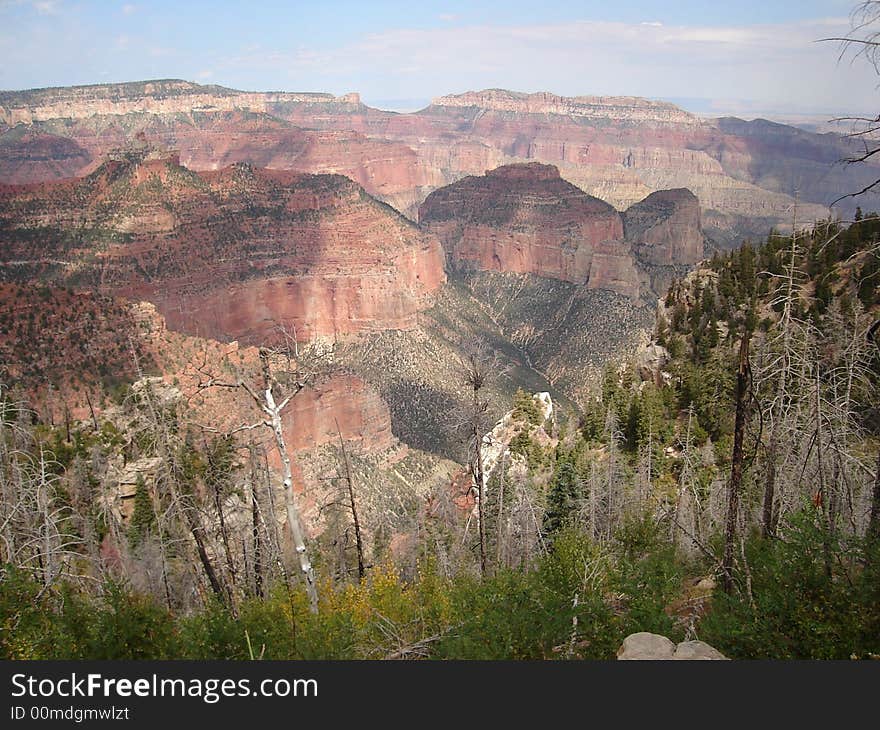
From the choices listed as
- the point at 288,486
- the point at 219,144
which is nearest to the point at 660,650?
the point at 288,486

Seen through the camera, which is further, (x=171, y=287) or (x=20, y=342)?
(x=171, y=287)

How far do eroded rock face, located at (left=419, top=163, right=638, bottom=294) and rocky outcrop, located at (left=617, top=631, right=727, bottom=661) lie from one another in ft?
313

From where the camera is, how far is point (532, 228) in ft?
386

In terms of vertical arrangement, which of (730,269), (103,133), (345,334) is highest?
(103,133)

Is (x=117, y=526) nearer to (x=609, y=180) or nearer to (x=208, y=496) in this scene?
(x=208, y=496)

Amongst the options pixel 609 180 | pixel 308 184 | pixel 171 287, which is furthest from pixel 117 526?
pixel 609 180

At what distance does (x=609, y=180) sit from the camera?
607 ft

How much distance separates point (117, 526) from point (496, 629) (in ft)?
62.9

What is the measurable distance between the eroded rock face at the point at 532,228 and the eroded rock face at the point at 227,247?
3347 centimetres

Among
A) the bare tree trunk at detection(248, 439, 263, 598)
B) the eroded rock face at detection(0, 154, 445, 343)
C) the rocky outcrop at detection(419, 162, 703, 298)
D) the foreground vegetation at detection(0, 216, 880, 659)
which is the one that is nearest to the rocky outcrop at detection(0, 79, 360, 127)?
the rocky outcrop at detection(419, 162, 703, 298)

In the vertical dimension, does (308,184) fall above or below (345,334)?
above

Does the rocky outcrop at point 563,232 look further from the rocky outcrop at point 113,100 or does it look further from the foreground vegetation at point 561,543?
the rocky outcrop at point 113,100

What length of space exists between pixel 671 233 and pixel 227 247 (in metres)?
83.7

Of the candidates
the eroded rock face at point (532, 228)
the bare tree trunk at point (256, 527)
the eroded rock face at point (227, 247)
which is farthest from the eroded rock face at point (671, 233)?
the bare tree trunk at point (256, 527)
